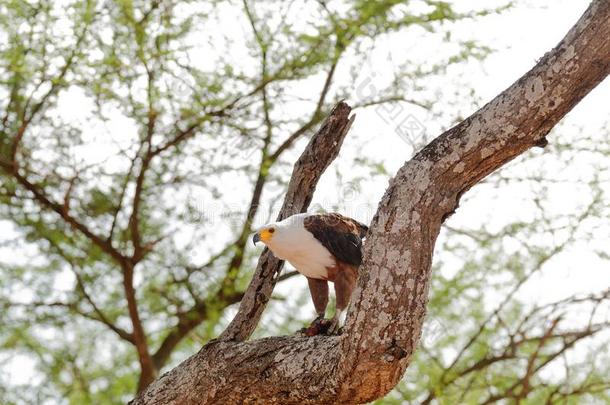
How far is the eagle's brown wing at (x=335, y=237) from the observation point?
8.69 feet

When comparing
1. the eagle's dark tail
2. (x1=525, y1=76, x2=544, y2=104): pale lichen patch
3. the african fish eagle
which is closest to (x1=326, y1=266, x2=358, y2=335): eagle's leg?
the african fish eagle

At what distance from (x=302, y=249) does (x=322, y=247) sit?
6cm

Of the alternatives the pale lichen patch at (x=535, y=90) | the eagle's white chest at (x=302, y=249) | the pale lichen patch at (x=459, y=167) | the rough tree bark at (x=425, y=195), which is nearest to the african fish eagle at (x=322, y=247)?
the eagle's white chest at (x=302, y=249)

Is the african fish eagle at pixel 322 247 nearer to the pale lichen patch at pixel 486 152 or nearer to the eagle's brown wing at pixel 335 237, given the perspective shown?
the eagle's brown wing at pixel 335 237

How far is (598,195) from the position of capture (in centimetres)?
455

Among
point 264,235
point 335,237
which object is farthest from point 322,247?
point 264,235

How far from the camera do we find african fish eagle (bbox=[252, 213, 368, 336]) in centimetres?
264

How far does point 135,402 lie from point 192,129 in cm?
227

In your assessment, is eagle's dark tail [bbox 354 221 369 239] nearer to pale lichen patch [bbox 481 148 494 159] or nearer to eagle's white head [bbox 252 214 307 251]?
eagle's white head [bbox 252 214 307 251]

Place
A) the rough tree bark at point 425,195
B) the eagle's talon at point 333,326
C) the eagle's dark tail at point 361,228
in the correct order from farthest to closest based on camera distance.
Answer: the eagle's dark tail at point 361,228, the eagle's talon at point 333,326, the rough tree bark at point 425,195

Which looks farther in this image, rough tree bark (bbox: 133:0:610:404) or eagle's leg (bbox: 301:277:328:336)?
eagle's leg (bbox: 301:277:328:336)

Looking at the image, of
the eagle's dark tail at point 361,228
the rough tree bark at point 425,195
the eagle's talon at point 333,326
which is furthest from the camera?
the eagle's dark tail at point 361,228

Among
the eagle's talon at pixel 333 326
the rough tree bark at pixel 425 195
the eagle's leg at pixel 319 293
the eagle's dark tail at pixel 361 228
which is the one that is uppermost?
the eagle's dark tail at pixel 361 228

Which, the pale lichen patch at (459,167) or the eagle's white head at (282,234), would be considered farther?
the eagle's white head at (282,234)
